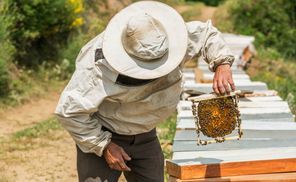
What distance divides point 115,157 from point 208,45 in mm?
926

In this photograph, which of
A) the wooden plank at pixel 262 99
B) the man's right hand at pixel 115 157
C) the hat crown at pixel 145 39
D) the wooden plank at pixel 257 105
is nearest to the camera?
the hat crown at pixel 145 39

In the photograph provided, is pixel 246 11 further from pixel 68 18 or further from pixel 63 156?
pixel 63 156

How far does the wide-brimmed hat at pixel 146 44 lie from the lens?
11.9 ft

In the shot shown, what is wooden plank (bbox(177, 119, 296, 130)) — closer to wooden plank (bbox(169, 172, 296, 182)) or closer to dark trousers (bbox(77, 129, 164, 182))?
wooden plank (bbox(169, 172, 296, 182))

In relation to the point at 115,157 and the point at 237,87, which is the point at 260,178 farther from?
the point at 237,87

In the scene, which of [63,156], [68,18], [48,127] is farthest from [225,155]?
[68,18]

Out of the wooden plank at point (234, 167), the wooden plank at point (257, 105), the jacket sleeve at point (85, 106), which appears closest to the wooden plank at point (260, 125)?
the wooden plank at point (257, 105)

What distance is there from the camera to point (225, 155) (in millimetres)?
4805

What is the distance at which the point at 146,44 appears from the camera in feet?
11.8

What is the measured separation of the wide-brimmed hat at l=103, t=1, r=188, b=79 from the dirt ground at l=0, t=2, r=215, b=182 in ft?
9.13

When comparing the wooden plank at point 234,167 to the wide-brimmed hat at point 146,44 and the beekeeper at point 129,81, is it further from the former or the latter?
the wide-brimmed hat at point 146,44

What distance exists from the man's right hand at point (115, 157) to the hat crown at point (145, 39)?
0.62 m

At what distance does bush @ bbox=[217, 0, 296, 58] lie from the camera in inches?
685

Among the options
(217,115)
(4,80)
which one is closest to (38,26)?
(4,80)
